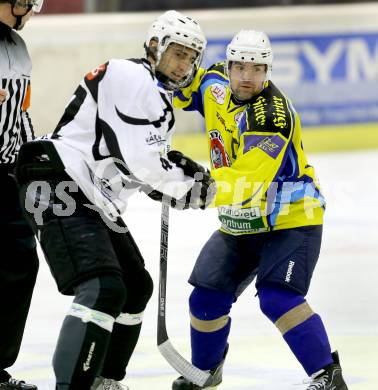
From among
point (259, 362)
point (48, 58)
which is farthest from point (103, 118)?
point (48, 58)

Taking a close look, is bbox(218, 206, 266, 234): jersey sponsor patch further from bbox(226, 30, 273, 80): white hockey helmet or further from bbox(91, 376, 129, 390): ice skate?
bbox(91, 376, 129, 390): ice skate

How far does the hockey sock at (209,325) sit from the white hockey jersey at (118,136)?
55cm

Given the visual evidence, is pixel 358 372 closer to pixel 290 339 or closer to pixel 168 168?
pixel 290 339

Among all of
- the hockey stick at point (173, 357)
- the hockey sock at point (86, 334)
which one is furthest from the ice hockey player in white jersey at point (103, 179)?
the hockey stick at point (173, 357)

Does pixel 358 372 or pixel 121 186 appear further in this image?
pixel 358 372

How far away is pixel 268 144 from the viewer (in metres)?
3.52

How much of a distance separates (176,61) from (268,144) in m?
0.41

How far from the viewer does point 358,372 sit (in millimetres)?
3934

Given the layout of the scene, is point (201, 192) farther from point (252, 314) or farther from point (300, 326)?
point (252, 314)

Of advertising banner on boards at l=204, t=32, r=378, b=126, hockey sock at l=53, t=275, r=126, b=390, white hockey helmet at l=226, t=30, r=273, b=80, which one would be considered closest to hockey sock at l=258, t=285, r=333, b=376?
hockey sock at l=53, t=275, r=126, b=390

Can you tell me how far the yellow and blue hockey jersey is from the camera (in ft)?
11.6

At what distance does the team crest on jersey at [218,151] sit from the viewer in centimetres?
380

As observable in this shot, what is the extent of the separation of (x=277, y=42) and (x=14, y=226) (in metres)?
6.20

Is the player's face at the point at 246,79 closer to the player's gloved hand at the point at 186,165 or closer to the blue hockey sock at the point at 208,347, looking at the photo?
the player's gloved hand at the point at 186,165
